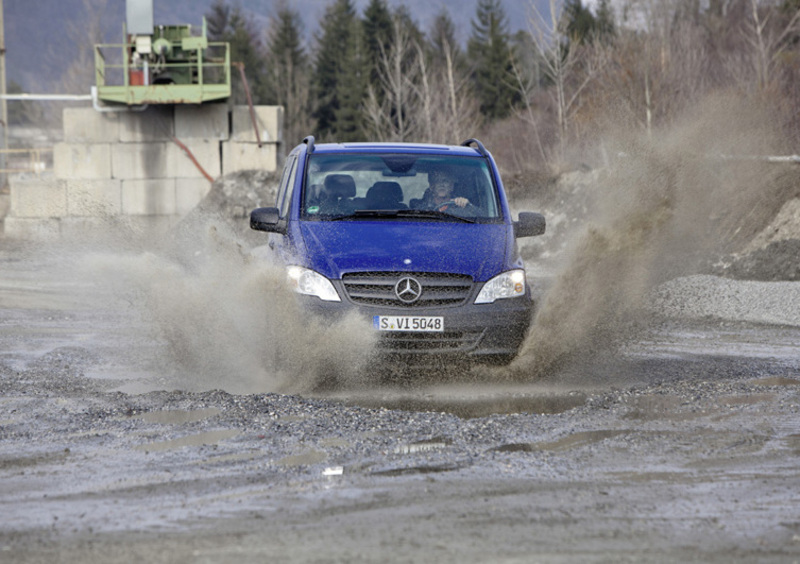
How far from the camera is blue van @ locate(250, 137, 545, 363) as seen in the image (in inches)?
330

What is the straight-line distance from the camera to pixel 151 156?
1399 inches

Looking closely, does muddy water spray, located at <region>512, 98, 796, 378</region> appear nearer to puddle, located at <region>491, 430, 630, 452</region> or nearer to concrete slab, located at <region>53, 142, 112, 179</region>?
puddle, located at <region>491, 430, 630, 452</region>

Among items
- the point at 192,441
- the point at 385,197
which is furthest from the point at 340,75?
the point at 192,441

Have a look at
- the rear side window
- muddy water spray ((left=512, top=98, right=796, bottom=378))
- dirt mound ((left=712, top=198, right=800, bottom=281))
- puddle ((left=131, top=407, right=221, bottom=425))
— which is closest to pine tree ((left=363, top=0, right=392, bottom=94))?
muddy water spray ((left=512, top=98, right=796, bottom=378))

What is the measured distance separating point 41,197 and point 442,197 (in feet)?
94.6

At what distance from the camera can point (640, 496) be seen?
4984 millimetres

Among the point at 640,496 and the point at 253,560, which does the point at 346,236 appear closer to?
the point at 640,496

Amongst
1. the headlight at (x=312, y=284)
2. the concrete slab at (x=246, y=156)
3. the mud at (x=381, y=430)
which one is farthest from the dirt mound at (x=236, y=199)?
the headlight at (x=312, y=284)

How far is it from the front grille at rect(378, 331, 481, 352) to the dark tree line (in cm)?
2071

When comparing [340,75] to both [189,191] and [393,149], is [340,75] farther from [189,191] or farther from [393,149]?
[393,149]

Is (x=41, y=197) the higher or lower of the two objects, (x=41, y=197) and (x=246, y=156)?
the lower

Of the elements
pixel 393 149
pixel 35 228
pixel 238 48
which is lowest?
pixel 35 228

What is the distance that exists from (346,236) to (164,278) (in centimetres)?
236

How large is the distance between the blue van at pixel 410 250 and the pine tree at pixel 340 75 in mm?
61911
